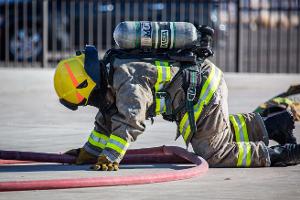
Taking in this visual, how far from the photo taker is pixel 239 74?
648 inches

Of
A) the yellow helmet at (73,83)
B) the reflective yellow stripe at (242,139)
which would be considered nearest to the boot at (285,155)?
the reflective yellow stripe at (242,139)

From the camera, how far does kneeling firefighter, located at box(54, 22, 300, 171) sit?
714cm

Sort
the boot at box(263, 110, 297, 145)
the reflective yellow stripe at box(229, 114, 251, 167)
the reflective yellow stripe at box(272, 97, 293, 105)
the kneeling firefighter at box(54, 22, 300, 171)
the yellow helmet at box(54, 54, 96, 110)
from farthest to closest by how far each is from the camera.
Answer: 1. the reflective yellow stripe at box(272, 97, 293, 105)
2. the boot at box(263, 110, 297, 145)
3. the reflective yellow stripe at box(229, 114, 251, 167)
4. the yellow helmet at box(54, 54, 96, 110)
5. the kneeling firefighter at box(54, 22, 300, 171)

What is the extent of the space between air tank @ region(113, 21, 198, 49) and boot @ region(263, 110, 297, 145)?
3.85ft

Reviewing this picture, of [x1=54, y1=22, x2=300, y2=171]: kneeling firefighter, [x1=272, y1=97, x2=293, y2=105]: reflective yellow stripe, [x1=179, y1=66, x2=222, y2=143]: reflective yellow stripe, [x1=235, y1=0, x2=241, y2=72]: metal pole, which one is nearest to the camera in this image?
[x1=54, y1=22, x2=300, y2=171]: kneeling firefighter

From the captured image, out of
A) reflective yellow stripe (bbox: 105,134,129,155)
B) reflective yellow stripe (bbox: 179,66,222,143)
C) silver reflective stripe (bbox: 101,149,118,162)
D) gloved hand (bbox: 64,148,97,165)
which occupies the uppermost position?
reflective yellow stripe (bbox: 179,66,222,143)

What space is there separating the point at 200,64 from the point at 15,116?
15.3ft

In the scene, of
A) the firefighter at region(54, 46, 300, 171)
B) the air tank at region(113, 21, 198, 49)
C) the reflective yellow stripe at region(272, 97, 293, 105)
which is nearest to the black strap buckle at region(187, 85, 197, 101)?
the firefighter at region(54, 46, 300, 171)

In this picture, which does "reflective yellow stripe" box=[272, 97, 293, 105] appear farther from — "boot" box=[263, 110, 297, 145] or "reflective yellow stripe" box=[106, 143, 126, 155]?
"reflective yellow stripe" box=[106, 143, 126, 155]

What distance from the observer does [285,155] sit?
25.0ft

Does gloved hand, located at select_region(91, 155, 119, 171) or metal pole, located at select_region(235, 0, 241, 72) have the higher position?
metal pole, located at select_region(235, 0, 241, 72)

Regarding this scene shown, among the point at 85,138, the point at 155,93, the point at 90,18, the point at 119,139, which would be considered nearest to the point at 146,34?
the point at 155,93

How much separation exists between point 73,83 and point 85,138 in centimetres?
248

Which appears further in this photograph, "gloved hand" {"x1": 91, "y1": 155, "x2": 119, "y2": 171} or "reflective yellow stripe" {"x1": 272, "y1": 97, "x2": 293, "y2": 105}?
"reflective yellow stripe" {"x1": 272, "y1": 97, "x2": 293, "y2": 105}
